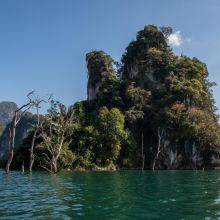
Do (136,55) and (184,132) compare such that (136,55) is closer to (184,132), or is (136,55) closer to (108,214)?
(184,132)

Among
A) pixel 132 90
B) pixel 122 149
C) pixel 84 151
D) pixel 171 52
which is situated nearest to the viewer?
pixel 84 151

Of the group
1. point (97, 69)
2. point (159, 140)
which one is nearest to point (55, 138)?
point (159, 140)

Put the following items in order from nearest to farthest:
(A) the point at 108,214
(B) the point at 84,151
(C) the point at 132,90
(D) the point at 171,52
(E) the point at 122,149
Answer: (A) the point at 108,214 < (B) the point at 84,151 < (E) the point at 122,149 < (C) the point at 132,90 < (D) the point at 171,52

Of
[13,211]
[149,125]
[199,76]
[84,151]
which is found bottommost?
[13,211]

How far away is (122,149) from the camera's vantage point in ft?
259

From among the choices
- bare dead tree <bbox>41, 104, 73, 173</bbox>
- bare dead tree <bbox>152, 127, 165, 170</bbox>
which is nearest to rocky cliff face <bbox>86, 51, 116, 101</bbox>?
bare dead tree <bbox>152, 127, 165, 170</bbox>

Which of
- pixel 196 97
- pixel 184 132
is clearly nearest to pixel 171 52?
pixel 196 97

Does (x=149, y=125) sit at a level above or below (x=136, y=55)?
below

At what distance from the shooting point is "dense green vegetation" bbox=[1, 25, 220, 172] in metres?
73.6

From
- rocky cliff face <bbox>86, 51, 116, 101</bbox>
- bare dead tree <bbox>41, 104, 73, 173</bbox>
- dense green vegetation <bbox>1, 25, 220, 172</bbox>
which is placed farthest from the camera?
rocky cliff face <bbox>86, 51, 116, 101</bbox>

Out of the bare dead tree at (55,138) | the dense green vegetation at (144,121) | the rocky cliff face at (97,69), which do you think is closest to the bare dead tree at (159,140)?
the dense green vegetation at (144,121)

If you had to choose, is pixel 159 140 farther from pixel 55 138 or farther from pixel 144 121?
pixel 55 138

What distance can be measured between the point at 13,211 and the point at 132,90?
69552 mm

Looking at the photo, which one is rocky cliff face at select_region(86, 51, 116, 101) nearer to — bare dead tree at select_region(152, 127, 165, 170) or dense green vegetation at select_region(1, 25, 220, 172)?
dense green vegetation at select_region(1, 25, 220, 172)
